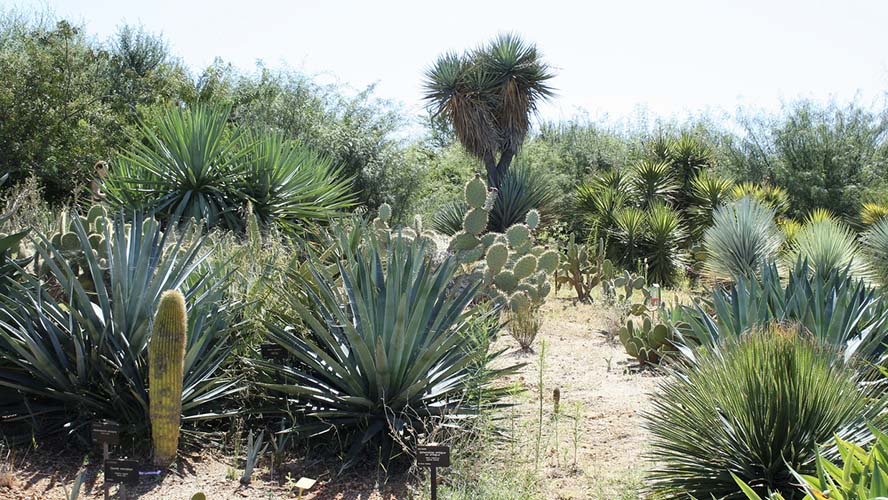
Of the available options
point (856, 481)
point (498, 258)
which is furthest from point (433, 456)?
point (498, 258)

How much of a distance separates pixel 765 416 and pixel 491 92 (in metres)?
16.4

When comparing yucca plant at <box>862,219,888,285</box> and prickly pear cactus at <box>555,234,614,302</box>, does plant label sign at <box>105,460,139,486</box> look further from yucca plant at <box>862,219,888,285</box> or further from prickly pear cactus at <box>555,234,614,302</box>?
yucca plant at <box>862,219,888,285</box>

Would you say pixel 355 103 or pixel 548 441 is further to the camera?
pixel 355 103

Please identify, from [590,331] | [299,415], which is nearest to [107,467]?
[299,415]

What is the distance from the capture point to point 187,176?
36.6 ft

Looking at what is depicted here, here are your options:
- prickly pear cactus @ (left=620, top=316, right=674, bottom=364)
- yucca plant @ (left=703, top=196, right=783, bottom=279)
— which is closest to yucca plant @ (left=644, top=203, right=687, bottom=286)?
yucca plant @ (left=703, top=196, right=783, bottom=279)

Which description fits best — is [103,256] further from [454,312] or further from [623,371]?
[623,371]

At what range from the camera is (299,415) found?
18.6ft

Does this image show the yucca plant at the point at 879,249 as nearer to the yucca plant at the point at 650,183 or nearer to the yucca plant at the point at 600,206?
the yucca plant at the point at 600,206

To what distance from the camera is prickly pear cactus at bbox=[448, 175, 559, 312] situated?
9.68 metres

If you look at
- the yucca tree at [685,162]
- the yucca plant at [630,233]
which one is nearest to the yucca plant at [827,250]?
the yucca plant at [630,233]

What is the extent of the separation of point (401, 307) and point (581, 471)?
1.52 metres

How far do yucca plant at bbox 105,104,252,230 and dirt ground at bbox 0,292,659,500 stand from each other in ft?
19.0

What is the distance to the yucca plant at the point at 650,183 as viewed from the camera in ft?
67.2
